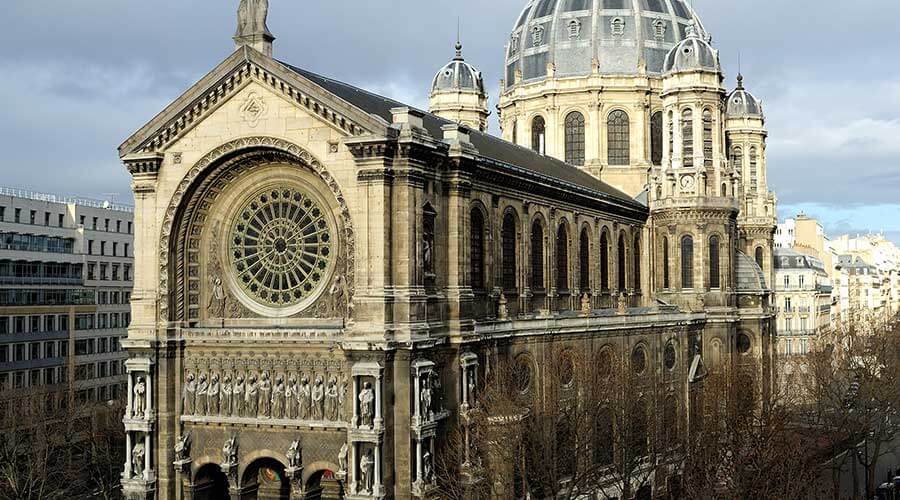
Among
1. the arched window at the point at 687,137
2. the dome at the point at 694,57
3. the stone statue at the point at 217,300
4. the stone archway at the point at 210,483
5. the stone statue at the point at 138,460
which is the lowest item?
the stone archway at the point at 210,483

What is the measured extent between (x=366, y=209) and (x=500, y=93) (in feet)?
190

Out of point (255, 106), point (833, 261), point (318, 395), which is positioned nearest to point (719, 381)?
point (318, 395)

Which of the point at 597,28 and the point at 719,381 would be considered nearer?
the point at 719,381

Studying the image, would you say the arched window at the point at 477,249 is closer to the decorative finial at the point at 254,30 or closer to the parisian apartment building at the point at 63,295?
the decorative finial at the point at 254,30

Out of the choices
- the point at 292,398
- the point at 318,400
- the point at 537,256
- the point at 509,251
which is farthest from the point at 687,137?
the point at 292,398

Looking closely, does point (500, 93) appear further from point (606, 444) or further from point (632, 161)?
point (606, 444)

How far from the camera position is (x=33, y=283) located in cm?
9269

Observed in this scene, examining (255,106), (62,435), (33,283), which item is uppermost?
(255,106)

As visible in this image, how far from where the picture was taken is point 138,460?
53.6 m

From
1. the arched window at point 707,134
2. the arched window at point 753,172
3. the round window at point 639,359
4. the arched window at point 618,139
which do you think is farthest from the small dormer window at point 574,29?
the round window at point 639,359

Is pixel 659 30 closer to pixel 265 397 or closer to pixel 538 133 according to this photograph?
pixel 538 133

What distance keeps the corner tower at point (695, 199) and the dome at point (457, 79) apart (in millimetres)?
19843

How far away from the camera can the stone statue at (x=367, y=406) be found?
159ft

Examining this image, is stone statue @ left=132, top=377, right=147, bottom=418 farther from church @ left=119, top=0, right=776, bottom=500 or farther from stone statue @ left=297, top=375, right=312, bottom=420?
stone statue @ left=297, top=375, right=312, bottom=420
